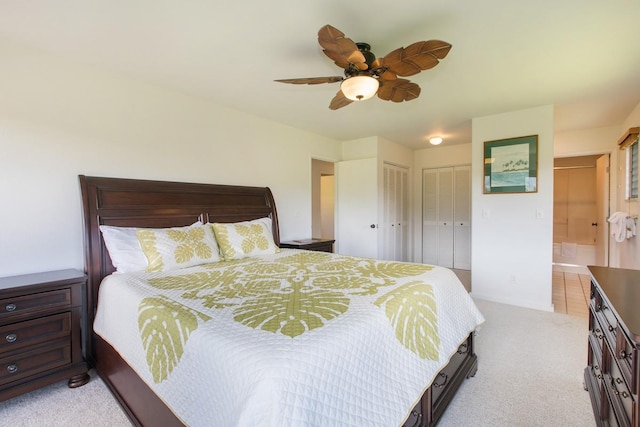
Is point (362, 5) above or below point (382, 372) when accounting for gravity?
above

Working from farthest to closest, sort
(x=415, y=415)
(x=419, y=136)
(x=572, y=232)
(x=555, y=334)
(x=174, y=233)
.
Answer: (x=572, y=232)
(x=419, y=136)
(x=555, y=334)
(x=174, y=233)
(x=415, y=415)

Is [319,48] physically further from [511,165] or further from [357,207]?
[357,207]

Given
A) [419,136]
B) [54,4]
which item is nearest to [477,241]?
[419,136]

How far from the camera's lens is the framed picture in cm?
351

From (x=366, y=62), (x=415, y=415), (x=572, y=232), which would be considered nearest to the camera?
(x=415, y=415)

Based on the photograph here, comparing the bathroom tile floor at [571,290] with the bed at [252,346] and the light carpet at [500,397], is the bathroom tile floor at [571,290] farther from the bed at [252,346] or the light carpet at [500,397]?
the bed at [252,346]

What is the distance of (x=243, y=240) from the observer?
2857mm

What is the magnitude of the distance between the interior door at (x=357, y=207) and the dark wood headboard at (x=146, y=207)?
168cm

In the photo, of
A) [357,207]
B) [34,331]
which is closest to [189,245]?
[34,331]

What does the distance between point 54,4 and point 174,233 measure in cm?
160

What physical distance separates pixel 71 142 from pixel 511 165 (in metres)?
Result: 4.47

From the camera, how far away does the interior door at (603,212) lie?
14.9 ft

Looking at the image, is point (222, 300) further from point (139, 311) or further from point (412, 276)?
point (412, 276)

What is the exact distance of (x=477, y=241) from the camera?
12.9 feet
